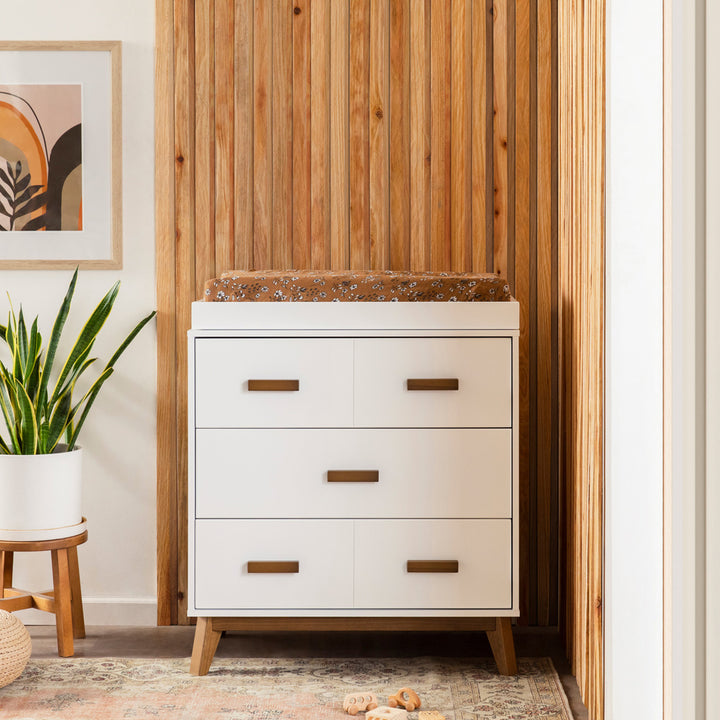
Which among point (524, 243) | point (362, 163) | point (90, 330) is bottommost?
point (90, 330)

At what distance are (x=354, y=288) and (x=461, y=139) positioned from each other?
72 centimetres

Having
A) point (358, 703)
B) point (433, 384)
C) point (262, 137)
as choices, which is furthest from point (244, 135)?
point (358, 703)

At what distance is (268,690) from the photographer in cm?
187

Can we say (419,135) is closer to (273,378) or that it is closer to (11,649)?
(273,378)

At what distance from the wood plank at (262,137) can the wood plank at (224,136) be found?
7cm

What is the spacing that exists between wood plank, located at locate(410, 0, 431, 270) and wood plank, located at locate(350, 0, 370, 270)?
0.45ft

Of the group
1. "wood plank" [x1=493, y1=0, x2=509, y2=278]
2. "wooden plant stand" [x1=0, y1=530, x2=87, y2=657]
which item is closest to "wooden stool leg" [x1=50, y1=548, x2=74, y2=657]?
"wooden plant stand" [x1=0, y1=530, x2=87, y2=657]

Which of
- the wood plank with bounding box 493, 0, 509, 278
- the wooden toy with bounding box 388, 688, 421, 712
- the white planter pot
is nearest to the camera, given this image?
the wooden toy with bounding box 388, 688, 421, 712

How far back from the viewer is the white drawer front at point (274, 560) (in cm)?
190

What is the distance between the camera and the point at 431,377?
1.90 meters

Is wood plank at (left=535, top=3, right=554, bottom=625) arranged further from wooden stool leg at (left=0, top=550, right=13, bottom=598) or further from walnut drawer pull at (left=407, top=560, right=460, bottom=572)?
wooden stool leg at (left=0, top=550, right=13, bottom=598)

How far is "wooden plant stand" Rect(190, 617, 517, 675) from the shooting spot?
192 cm

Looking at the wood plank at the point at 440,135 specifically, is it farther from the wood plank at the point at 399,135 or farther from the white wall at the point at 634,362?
the white wall at the point at 634,362

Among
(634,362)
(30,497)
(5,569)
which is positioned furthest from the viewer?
(5,569)
